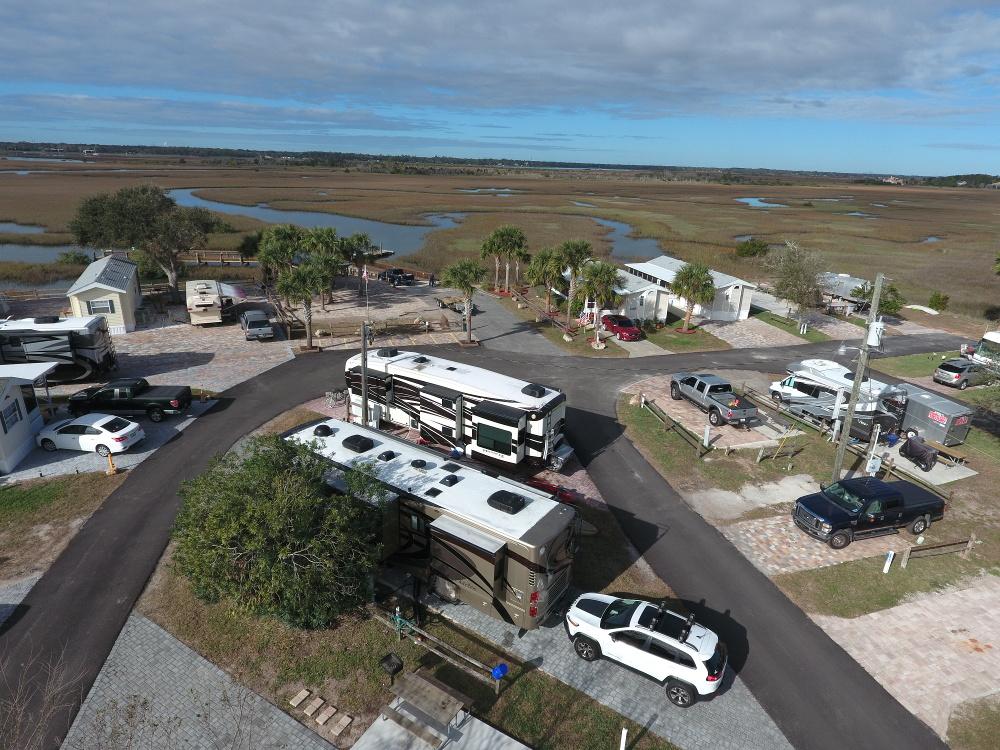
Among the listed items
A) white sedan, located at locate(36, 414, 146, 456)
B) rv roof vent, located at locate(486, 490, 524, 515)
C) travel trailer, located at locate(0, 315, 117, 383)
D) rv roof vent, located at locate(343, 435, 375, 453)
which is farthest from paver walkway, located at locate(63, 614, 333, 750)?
travel trailer, located at locate(0, 315, 117, 383)

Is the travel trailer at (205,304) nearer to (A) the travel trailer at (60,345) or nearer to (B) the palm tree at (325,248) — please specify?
(B) the palm tree at (325,248)

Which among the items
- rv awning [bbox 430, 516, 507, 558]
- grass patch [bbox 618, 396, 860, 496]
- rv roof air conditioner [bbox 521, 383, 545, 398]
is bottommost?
grass patch [bbox 618, 396, 860, 496]

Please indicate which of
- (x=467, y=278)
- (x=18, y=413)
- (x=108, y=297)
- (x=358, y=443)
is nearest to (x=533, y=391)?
(x=358, y=443)

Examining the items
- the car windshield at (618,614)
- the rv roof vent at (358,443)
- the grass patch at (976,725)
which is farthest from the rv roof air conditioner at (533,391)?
the grass patch at (976,725)

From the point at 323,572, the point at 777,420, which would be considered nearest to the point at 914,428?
the point at 777,420

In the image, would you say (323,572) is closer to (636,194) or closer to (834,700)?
(834,700)

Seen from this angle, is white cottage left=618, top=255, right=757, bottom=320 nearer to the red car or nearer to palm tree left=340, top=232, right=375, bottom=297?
the red car

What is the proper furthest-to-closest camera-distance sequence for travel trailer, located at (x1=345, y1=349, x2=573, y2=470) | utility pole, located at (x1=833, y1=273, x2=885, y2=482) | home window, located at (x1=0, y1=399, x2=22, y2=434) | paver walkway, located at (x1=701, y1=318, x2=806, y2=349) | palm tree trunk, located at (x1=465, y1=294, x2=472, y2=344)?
1. paver walkway, located at (x1=701, y1=318, x2=806, y2=349)
2. palm tree trunk, located at (x1=465, y1=294, x2=472, y2=344)
3. travel trailer, located at (x1=345, y1=349, x2=573, y2=470)
4. home window, located at (x1=0, y1=399, x2=22, y2=434)
5. utility pole, located at (x1=833, y1=273, x2=885, y2=482)
